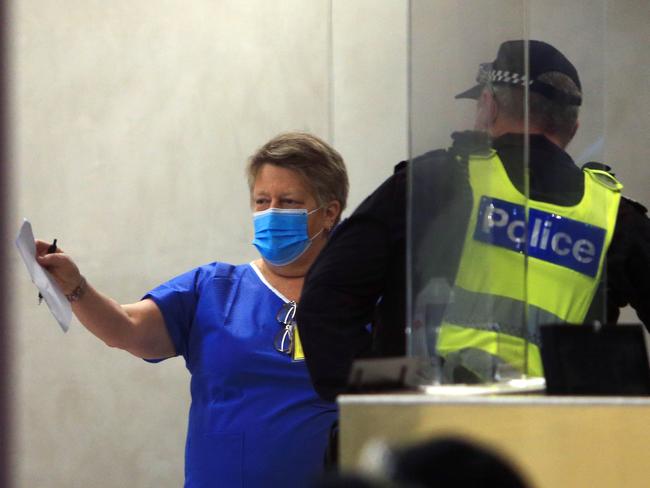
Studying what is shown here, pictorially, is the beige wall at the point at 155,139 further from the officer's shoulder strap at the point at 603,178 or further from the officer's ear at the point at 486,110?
the officer's ear at the point at 486,110

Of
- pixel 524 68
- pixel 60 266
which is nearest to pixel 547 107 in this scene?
pixel 524 68

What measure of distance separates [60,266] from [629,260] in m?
1.17

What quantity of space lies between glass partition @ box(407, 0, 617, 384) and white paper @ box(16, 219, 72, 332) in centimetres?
92

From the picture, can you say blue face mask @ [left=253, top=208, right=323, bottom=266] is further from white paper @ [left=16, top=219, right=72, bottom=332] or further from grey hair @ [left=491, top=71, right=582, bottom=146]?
grey hair @ [left=491, top=71, right=582, bottom=146]

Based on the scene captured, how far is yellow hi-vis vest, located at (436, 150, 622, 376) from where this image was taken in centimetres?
189

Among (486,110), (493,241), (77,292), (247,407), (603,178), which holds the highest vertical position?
(486,110)

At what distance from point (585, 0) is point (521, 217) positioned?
22.7 inches

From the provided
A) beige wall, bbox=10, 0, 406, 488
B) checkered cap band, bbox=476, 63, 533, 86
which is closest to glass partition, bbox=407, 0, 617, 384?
checkered cap band, bbox=476, 63, 533, 86

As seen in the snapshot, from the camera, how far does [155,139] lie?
13.8ft

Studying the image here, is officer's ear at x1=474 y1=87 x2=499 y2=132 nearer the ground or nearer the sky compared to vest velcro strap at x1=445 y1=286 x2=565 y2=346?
nearer the sky

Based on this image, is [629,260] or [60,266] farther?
[60,266]

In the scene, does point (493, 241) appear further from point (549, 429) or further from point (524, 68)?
point (549, 429)

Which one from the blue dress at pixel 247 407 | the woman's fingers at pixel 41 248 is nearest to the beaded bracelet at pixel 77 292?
the woman's fingers at pixel 41 248

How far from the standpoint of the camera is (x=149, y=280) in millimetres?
4184
